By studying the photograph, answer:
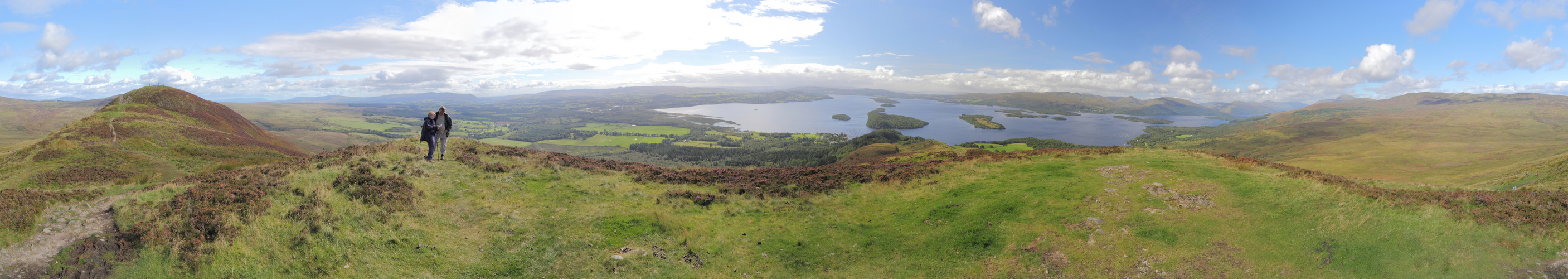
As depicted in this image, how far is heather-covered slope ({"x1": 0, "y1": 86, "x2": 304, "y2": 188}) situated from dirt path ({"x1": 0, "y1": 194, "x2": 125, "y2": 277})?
15345 millimetres

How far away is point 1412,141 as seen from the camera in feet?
288

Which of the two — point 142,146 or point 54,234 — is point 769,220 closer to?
point 54,234

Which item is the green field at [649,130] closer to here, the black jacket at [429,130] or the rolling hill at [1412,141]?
the rolling hill at [1412,141]

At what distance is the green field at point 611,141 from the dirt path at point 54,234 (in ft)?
428

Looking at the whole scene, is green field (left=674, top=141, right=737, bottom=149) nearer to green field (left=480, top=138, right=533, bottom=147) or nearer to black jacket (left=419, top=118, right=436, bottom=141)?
green field (left=480, top=138, right=533, bottom=147)

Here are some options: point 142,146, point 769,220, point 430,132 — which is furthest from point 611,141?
point 769,220

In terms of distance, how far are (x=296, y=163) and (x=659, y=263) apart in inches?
548

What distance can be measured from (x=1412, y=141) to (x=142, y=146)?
166123 mm

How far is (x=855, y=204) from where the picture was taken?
15.4 meters

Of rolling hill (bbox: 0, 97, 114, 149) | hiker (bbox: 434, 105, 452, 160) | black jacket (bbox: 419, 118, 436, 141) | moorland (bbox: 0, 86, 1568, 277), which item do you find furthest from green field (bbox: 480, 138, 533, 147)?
black jacket (bbox: 419, 118, 436, 141)

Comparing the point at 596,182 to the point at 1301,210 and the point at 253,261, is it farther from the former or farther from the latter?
the point at 1301,210

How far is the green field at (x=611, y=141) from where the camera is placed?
458 feet

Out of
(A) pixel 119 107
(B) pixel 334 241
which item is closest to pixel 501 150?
(B) pixel 334 241

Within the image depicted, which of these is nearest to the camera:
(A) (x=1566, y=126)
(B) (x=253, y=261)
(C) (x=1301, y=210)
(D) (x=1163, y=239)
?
(B) (x=253, y=261)
